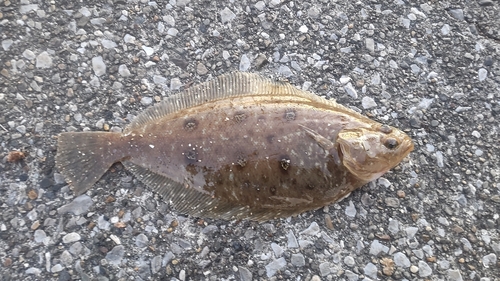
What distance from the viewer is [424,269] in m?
2.88

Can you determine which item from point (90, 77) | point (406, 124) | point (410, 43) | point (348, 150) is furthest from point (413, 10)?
point (90, 77)

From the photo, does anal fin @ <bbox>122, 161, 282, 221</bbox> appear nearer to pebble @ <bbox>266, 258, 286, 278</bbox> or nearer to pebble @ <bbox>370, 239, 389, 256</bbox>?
pebble @ <bbox>266, 258, 286, 278</bbox>

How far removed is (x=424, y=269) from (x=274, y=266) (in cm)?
91

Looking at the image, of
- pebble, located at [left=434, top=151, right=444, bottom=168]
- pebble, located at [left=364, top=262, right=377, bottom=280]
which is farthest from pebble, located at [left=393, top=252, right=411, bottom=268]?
pebble, located at [left=434, top=151, right=444, bottom=168]

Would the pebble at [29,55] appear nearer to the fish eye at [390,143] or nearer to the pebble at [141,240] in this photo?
the pebble at [141,240]

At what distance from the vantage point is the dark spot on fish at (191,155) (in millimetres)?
2770

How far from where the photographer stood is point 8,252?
109 inches

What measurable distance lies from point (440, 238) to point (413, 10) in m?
1.64

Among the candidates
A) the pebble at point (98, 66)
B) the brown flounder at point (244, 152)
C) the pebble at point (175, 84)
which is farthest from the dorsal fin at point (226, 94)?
the pebble at point (98, 66)

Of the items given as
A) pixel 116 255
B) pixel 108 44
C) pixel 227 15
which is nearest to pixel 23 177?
pixel 116 255

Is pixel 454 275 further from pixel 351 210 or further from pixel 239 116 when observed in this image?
pixel 239 116

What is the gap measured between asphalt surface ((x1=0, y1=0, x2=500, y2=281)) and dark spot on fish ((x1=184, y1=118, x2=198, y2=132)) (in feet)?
1.37

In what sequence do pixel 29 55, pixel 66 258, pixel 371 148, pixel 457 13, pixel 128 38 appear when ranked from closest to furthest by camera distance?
pixel 371 148
pixel 66 258
pixel 29 55
pixel 128 38
pixel 457 13

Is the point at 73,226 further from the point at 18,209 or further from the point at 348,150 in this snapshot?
the point at 348,150
